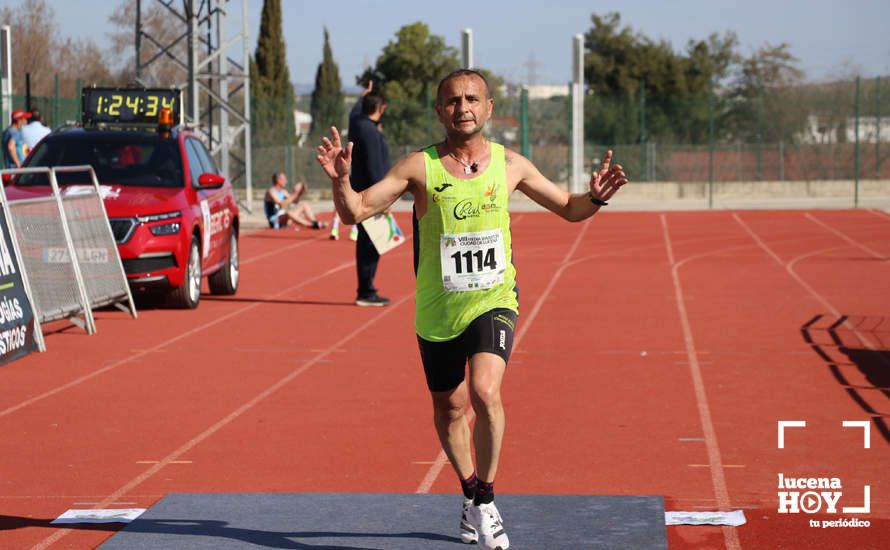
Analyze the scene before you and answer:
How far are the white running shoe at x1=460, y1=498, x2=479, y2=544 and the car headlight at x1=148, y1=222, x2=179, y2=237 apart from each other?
873cm

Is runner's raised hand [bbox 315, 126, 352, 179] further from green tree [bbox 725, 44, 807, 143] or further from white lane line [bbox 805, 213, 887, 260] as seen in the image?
green tree [bbox 725, 44, 807, 143]

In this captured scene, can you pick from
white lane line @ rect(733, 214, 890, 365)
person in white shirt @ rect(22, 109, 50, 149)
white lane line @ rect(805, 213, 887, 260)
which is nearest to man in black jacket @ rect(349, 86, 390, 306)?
white lane line @ rect(733, 214, 890, 365)

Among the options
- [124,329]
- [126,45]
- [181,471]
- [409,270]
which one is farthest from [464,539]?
[126,45]

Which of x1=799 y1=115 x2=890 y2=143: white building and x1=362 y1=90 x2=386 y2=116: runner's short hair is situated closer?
x1=362 y1=90 x2=386 y2=116: runner's short hair

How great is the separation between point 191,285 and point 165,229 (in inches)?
31.3

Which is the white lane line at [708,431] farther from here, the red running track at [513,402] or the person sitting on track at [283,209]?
the person sitting on track at [283,209]

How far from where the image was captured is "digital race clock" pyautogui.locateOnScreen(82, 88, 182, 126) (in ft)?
56.3

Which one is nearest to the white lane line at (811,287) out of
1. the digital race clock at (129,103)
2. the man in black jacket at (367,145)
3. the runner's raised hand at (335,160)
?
the man in black jacket at (367,145)

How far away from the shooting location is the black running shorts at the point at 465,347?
6312 millimetres

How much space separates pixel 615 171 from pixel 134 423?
4110 mm

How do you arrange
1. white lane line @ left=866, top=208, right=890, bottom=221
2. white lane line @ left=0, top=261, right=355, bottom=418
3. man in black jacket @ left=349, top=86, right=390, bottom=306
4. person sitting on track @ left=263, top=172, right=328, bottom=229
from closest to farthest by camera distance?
white lane line @ left=0, top=261, right=355, bottom=418 → man in black jacket @ left=349, top=86, right=390, bottom=306 → person sitting on track @ left=263, top=172, right=328, bottom=229 → white lane line @ left=866, top=208, right=890, bottom=221

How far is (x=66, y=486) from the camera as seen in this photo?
761 centimetres

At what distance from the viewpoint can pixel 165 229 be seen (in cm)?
1460

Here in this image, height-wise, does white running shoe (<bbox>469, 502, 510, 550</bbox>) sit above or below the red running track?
above
